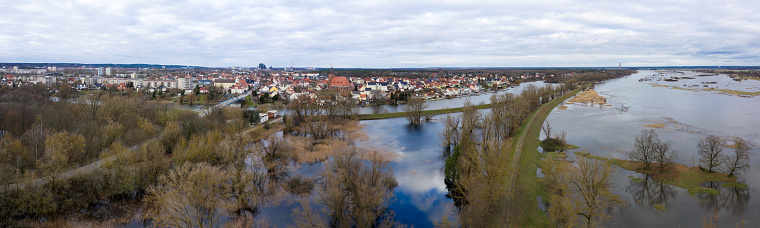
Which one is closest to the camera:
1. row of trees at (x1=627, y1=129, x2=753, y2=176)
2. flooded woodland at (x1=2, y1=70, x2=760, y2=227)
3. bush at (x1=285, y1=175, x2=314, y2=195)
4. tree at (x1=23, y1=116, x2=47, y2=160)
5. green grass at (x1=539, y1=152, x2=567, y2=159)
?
flooded woodland at (x1=2, y1=70, x2=760, y2=227)

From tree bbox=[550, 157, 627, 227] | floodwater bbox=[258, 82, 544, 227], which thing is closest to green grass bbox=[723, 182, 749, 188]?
tree bbox=[550, 157, 627, 227]

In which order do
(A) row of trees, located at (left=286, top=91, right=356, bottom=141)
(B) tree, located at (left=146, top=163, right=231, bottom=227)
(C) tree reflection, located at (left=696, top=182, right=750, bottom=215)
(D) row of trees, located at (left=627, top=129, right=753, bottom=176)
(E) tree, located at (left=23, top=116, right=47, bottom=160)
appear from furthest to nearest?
(A) row of trees, located at (left=286, top=91, right=356, bottom=141) → (D) row of trees, located at (left=627, top=129, right=753, bottom=176) → (E) tree, located at (left=23, top=116, right=47, bottom=160) → (C) tree reflection, located at (left=696, top=182, right=750, bottom=215) → (B) tree, located at (left=146, top=163, right=231, bottom=227)

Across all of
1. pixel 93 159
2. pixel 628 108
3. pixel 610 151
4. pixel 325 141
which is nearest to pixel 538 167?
pixel 610 151

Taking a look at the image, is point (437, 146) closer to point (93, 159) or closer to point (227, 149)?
point (227, 149)

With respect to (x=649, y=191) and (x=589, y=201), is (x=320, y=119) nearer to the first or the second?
(x=589, y=201)

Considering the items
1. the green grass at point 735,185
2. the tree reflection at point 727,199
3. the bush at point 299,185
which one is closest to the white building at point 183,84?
the bush at point 299,185

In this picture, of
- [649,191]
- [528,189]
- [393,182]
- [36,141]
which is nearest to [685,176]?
[649,191]

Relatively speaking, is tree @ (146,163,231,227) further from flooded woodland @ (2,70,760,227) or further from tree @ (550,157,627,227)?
tree @ (550,157,627,227)

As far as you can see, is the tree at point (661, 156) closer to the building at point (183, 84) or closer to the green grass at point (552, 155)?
the green grass at point (552, 155)
